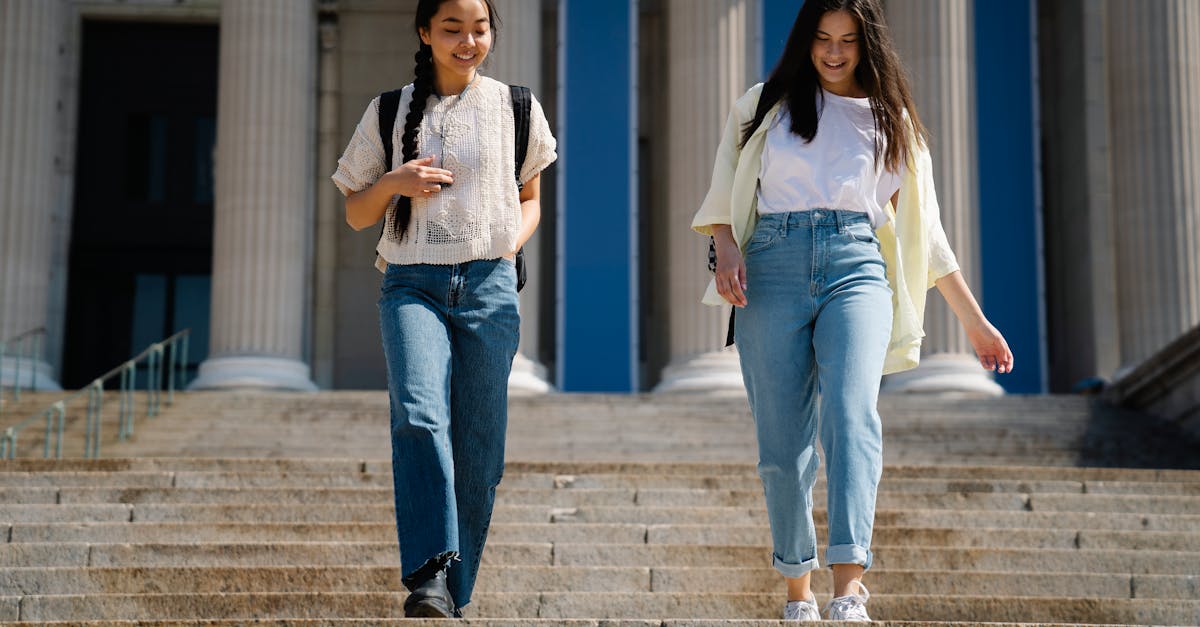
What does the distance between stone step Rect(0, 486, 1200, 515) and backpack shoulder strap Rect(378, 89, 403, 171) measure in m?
5.40

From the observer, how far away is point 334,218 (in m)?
27.1

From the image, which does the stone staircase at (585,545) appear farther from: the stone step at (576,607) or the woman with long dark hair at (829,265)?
the woman with long dark hair at (829,265)

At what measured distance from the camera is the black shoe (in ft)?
18.0

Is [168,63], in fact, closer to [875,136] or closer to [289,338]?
[289,338]

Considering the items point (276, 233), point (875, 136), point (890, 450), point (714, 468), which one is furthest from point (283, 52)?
point (875, 136)

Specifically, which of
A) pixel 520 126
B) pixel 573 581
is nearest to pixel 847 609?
pixel 520 126

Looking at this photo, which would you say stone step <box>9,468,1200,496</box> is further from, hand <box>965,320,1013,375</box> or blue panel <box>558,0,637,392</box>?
blue panel <box>558,0,637,392</box>

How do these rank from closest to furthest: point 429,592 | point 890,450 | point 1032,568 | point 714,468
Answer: point 429,592 < point 1032,568 < point 714,468 < point 890,450

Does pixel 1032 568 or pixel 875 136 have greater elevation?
pixel 875 136

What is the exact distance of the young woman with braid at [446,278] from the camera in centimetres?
559

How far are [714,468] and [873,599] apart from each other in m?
4.75

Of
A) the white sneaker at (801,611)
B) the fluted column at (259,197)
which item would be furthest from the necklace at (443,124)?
the fluted column at (259,197)

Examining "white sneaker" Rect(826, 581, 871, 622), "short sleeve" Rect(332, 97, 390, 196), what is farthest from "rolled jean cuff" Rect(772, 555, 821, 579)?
"short sleeve" Rect(332, 97, 390, 196)

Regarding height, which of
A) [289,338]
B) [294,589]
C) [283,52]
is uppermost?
[283,52]
